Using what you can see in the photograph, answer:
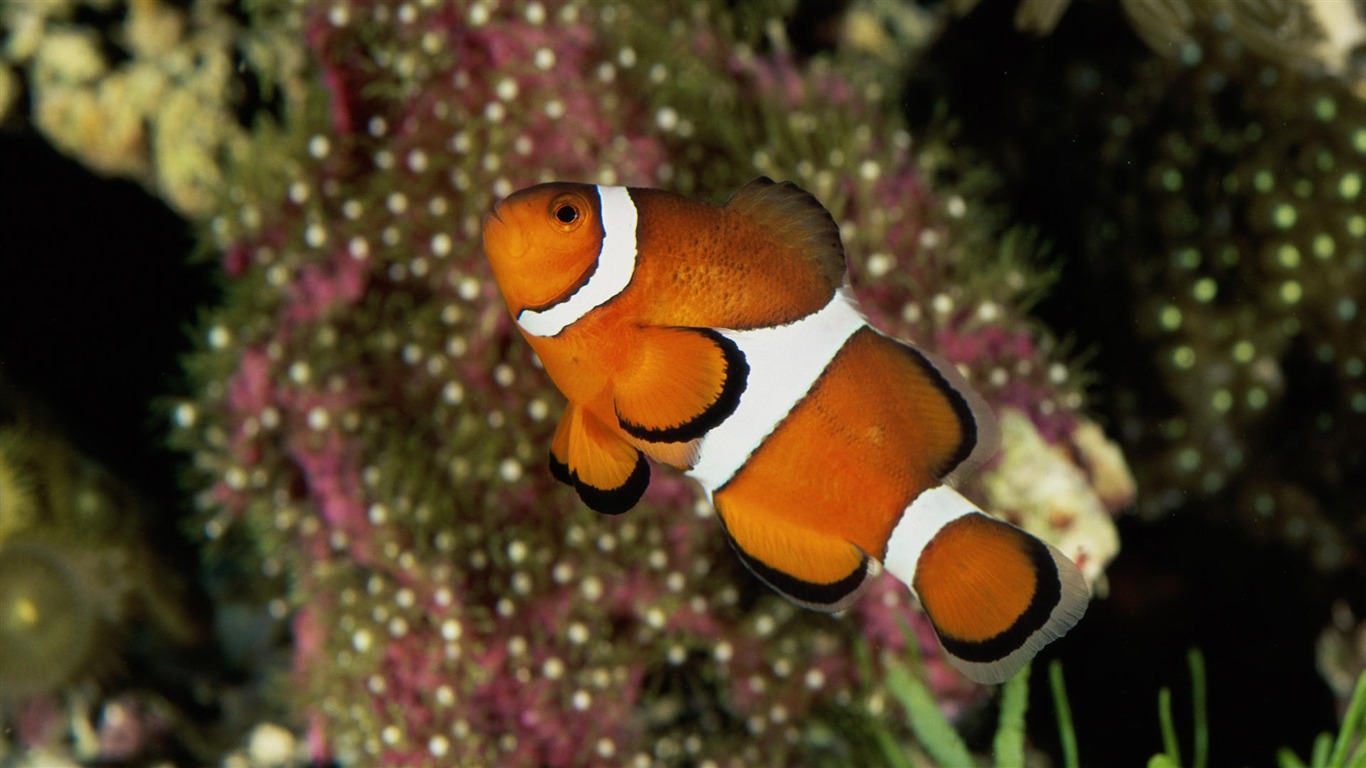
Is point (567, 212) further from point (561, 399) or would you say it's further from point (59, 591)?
point (59, 591)

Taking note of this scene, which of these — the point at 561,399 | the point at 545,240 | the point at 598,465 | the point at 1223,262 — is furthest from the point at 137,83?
the point at 1223,262

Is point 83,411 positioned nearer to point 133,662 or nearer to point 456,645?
point 133,662

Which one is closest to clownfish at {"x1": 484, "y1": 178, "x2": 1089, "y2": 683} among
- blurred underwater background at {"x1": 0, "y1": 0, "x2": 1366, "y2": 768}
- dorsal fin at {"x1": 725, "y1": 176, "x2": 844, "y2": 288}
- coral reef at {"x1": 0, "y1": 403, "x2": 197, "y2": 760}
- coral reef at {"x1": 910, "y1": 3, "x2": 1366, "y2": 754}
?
dorsal fin at {"x1": 725, "y1": 176, "x2": 844, "y2": 288}

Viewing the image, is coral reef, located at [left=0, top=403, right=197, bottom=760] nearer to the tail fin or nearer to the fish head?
the fish head

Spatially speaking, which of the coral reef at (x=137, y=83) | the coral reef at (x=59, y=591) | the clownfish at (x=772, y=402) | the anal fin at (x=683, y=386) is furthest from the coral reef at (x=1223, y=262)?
the coral reef at (x=59, y=591)

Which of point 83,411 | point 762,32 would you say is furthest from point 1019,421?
point 83,411
